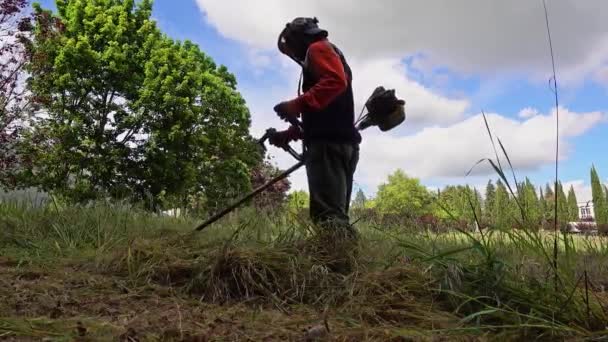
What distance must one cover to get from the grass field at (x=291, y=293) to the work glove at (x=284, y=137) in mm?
624

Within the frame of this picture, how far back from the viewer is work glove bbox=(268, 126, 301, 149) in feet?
11.9

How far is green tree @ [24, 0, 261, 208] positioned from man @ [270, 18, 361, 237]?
50.0ft

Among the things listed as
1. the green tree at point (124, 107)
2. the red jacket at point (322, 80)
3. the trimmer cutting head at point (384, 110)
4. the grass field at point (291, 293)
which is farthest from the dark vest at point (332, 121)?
the green tree at point (124, 107)

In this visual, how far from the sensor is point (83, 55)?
20.2 metres

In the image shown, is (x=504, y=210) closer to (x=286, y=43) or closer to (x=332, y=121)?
(x=332, y=121)

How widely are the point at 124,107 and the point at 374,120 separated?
64.4 ft

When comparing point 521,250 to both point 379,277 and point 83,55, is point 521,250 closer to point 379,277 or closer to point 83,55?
point 379,277

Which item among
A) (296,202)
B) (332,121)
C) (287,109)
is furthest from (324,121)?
(296,202)

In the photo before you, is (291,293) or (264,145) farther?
(264,145)

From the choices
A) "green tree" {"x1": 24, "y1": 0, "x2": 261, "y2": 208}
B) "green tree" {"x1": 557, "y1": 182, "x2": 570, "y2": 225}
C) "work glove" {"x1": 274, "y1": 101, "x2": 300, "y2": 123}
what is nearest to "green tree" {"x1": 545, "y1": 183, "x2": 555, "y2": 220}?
"green tree" {"x1": 557, "y1": 182, "x2": 570, "y2": 225}

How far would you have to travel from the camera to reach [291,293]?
2.42 meters

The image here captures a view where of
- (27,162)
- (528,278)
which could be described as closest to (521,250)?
(528,278)

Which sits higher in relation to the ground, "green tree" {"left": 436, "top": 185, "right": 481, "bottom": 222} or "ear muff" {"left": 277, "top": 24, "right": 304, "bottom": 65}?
"ear muff" {"left": 277, "top": 24, "right": 304, "bottom": 65}

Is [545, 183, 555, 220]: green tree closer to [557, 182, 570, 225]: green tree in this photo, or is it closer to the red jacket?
[557, 182, 570, 225]: green tree
